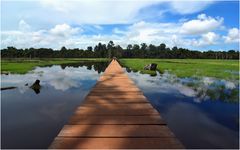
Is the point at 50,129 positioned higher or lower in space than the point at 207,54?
lower

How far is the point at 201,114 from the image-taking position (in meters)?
8.27

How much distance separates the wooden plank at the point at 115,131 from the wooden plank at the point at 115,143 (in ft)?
0.72

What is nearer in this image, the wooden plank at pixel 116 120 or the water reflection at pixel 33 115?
Result: the wooden plank at pixel 116 120

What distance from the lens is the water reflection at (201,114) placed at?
19.9 feet

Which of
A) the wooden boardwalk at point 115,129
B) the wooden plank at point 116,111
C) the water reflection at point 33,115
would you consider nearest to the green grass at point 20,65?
the water reflection at point 33,115

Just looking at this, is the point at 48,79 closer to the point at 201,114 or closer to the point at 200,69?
the point at 201,114

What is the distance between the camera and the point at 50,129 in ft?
22.7

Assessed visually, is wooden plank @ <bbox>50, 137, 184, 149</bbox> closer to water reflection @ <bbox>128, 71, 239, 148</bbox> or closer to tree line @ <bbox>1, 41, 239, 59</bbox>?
water reflection @ <bbox>128, 71, 239, 148</bbox>

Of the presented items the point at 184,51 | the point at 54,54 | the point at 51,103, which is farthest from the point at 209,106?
the point at 54,54

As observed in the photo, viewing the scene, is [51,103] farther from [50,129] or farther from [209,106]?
[209,106]

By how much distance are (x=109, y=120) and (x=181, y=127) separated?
7.91ft

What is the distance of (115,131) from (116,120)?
2.63 ft

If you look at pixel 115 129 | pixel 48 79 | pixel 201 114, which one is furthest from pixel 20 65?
pixel 115 129

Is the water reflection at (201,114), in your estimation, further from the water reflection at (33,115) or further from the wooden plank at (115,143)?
the water reflection at (33,115)
